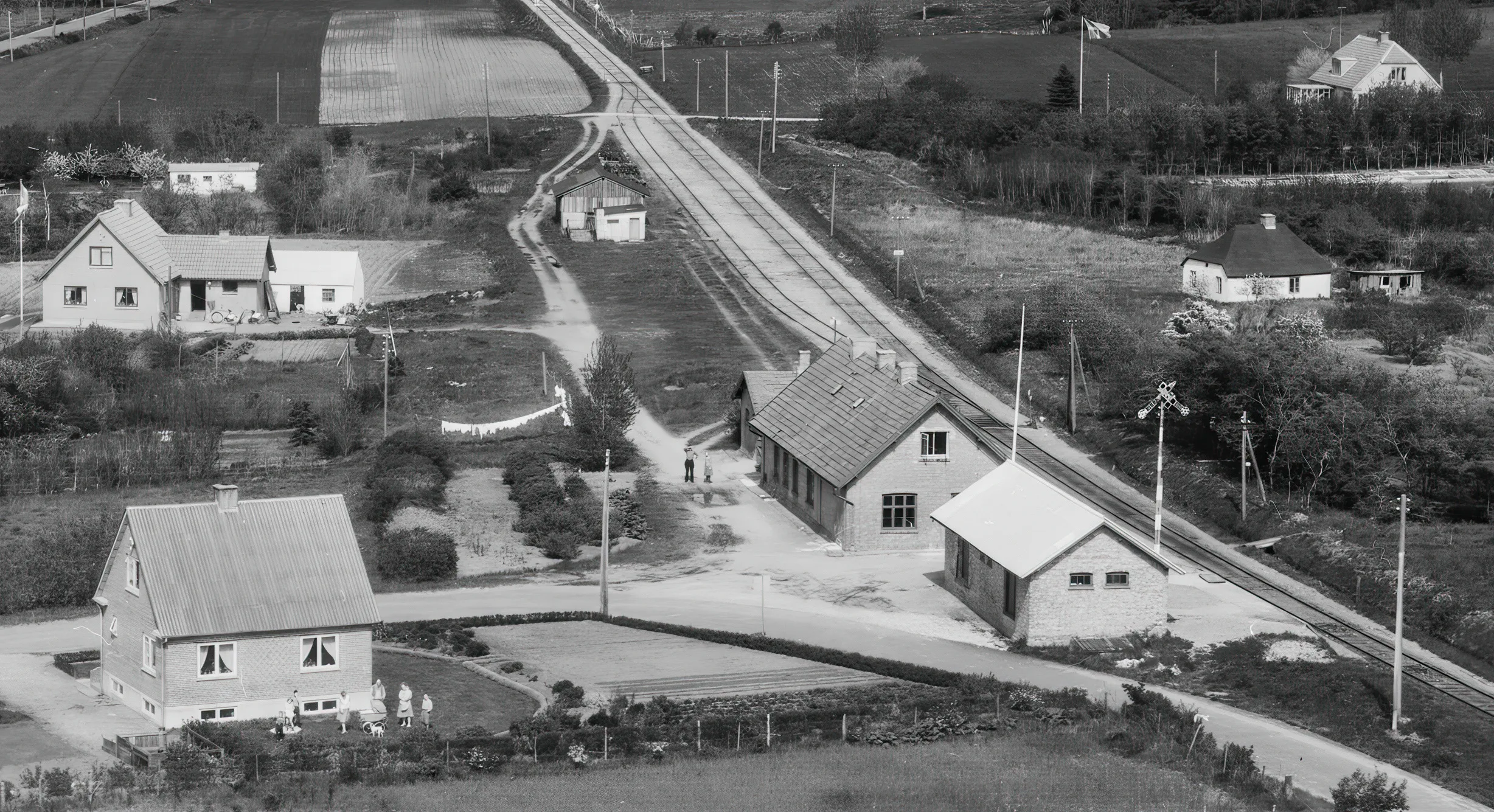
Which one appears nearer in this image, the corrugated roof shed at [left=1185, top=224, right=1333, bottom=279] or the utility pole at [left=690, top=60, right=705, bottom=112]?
the corrugated roof shed at [left=1185, top=224, right=1333, bottom=279]

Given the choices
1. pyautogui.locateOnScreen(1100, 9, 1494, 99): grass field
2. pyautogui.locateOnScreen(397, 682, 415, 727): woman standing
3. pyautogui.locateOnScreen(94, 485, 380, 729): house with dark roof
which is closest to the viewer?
pyautogui.locateOnScreen(397, 682, 415, 727): woman standing

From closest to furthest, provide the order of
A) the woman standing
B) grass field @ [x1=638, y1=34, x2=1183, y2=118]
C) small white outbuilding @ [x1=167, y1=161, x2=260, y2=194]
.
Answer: the woman standing → small white outbuilding @ [x1=167, y1=161, x2=260, y2=194] → grass field @ [x1=638, y1=34, x2=1183, y2=118]

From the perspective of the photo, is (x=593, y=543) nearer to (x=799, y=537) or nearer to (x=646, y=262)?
(x=799, y=537)

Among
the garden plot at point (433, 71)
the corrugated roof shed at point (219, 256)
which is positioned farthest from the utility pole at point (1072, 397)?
the garden plot at point (433, 71)

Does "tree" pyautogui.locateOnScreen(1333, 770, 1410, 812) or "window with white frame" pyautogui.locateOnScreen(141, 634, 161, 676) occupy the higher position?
"window with white frame" pyautogui.locateOnScreen(141, 634, 161, 676)

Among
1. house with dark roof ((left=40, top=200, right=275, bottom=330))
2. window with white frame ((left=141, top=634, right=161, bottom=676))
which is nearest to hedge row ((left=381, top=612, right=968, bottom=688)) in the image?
window with white frame ((left=141, top=634, right=161, bottom=676))

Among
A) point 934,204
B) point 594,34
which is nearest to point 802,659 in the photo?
point 934,204

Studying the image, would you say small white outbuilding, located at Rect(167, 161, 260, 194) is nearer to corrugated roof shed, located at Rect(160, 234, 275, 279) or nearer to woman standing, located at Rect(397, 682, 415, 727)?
corrugated roof shed, located at Rect(160, 234, 275, 279)
